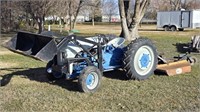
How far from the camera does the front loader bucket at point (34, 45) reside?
6418 millimetres

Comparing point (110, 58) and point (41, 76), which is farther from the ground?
point (110, 58)

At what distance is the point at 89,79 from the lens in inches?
274

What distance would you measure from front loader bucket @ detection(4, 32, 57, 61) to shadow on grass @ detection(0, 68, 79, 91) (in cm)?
96

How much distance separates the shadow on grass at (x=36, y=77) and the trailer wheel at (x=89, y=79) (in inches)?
13.7

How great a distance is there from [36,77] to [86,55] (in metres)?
1.76

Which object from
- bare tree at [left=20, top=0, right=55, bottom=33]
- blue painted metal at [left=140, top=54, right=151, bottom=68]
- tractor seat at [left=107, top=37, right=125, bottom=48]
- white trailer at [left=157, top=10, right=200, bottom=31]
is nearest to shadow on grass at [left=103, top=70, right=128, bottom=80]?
blue painted metal at [left=140, top=54, right=151, bottom=68]

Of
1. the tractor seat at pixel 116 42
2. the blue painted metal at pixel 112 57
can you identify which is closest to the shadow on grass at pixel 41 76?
the blue painted metal at pixel 112 57

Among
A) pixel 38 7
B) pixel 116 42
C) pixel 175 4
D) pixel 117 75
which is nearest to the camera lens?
pixel 116 42

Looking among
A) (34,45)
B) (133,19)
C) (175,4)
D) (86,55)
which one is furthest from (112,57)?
(175,4)

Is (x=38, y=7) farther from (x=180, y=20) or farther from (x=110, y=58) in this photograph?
(x=180, y=20)

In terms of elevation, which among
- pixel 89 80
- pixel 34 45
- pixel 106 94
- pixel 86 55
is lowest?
pixel 106 94

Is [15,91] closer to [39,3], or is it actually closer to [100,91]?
[100,91]

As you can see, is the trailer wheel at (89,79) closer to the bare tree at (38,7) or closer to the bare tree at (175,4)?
the bare tree at (38,7)

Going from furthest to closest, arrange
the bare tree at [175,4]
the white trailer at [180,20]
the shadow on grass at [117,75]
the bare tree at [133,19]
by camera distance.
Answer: the bare tree at [175,4] → the white trailer at [180,20] → the bare tree at [133,19] → the shadow on grass at [117,75]
